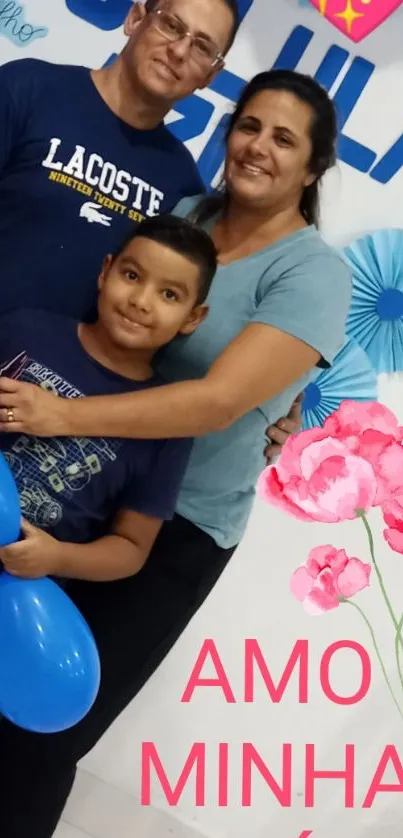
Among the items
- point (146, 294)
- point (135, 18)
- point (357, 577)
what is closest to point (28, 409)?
point (146, 294)

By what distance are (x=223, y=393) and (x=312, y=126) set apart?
346 mm

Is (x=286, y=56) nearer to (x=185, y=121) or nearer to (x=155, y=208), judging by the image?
(x=185, y=121)

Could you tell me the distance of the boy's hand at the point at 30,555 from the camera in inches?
34.6

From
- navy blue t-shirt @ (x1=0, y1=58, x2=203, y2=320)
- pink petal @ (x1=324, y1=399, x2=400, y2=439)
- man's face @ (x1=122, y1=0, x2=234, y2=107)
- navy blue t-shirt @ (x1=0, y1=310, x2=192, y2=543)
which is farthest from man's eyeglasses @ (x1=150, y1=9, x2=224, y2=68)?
pink petal @ (x1=324, y1=399, x2=400, y2=439)

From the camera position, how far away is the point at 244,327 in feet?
3.32

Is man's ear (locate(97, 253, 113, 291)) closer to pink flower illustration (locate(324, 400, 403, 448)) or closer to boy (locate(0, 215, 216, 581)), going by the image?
boy (locate(0, 215, 216, 581))

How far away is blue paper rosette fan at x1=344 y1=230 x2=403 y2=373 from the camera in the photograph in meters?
1.26

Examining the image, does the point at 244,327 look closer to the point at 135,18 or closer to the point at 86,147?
the point at 86,147

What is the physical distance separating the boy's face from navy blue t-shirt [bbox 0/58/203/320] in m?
0.11

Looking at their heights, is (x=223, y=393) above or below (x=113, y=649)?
above

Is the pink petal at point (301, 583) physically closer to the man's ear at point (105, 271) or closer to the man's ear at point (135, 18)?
the man's ear at point (105, 271)

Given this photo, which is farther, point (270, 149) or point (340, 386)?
point (340, 386)

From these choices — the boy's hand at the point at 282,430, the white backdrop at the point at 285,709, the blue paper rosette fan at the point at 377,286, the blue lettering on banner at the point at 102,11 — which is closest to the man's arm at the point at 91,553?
the boy's hand at the point at 282,430

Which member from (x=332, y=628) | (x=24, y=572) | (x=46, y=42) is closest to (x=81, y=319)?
(x=24, y=572)
